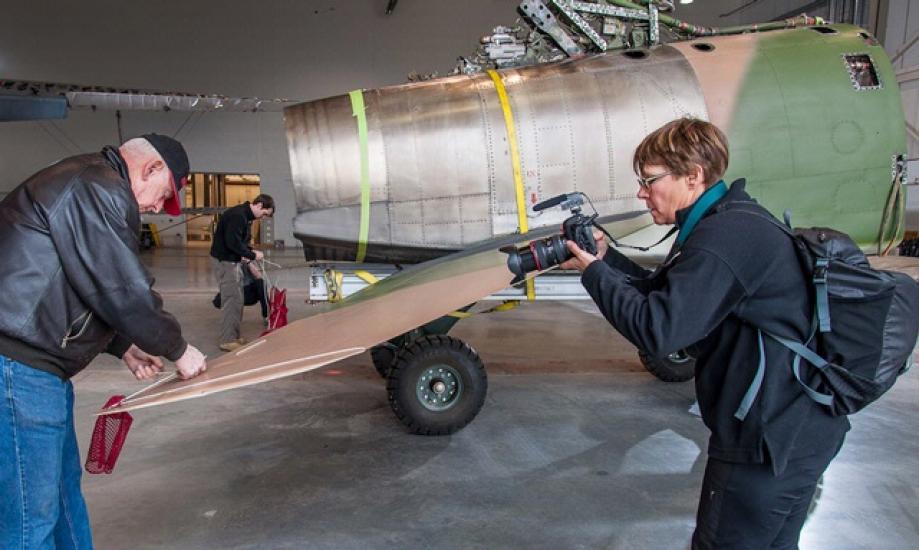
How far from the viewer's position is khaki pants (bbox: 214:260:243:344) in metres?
7.01

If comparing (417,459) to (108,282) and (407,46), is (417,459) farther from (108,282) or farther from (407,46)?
(407,46)

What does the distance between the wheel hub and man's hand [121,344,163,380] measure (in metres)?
2.25

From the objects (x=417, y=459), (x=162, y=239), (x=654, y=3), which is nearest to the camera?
(x=417, y=459)

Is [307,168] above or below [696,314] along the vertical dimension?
above

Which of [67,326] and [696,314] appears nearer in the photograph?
[696,314]

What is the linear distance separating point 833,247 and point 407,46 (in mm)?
22359

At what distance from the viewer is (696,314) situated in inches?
58.1

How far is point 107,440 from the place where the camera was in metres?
2.31

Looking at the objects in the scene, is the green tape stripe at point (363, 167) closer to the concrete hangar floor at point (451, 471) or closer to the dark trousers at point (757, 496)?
the concrete hangar floor at point (451, 471)

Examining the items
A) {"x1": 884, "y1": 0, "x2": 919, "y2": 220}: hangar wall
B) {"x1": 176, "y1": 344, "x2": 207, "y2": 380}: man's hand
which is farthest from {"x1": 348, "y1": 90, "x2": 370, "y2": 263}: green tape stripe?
{"x1": 884, "y1": 0, "x2": 919, "y2": 220}: hangar wall

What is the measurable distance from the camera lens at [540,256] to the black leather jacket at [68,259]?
1.17 metres

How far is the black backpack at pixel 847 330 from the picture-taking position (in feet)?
4.94

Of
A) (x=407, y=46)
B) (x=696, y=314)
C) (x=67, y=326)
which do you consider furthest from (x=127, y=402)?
(x=407, y=46)

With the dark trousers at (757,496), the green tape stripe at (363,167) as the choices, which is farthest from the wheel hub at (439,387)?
the dark trousers at (757,496)
